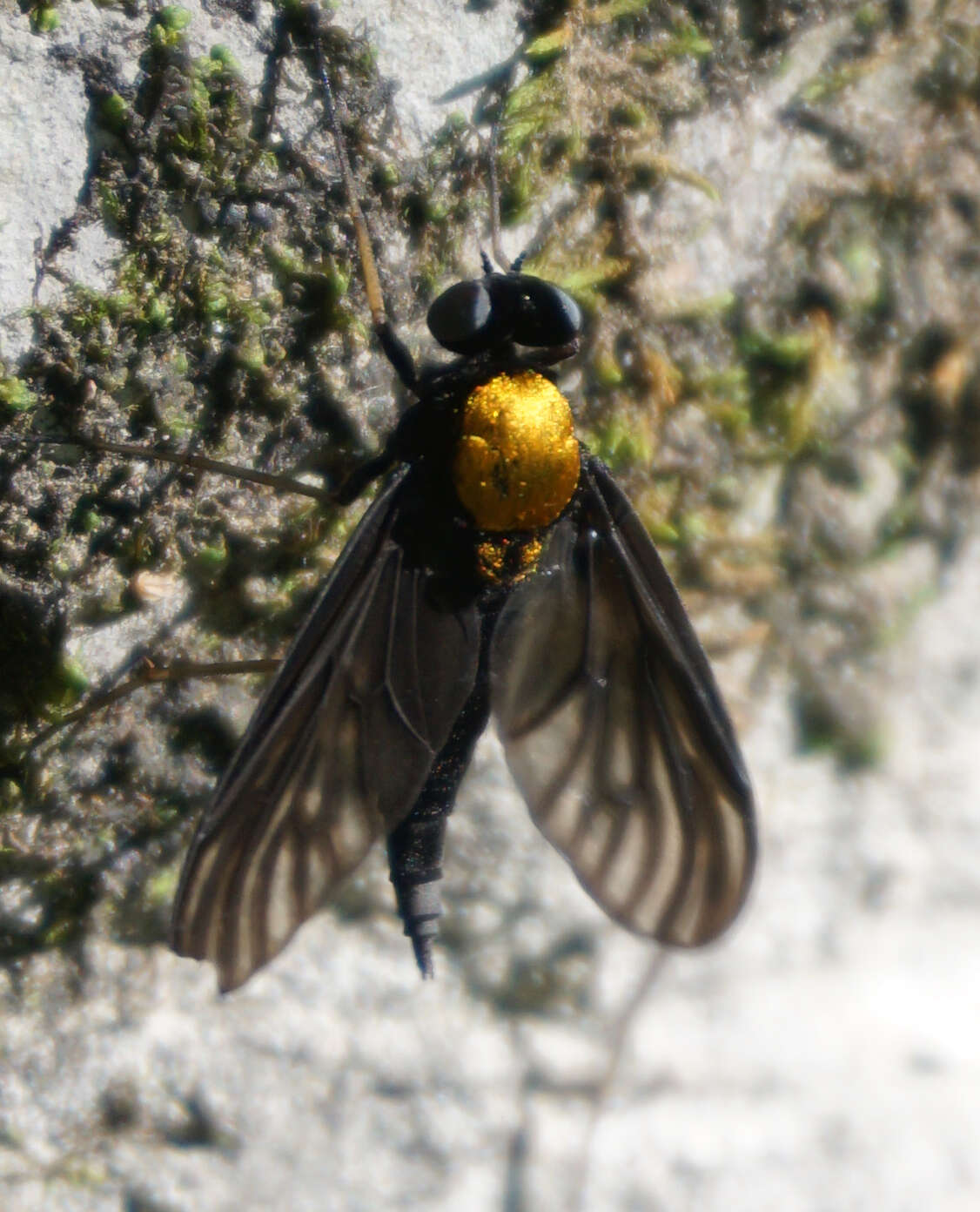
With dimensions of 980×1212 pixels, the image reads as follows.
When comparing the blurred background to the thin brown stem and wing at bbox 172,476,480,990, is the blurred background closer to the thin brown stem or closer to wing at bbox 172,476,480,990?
the thin brown stem

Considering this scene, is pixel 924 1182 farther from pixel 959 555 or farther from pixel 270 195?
pixel 270 195

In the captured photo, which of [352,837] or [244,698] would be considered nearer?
[352,837]

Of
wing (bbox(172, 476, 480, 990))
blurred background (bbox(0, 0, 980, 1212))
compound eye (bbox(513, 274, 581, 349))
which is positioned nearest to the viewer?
wing (bbox(172, 476, 480, 990))

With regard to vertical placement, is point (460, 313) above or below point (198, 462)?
above

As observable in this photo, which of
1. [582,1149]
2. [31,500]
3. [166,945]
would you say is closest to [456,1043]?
[582,1149]

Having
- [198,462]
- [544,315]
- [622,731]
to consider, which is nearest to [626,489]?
[544,315]

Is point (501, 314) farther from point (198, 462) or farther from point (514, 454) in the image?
point (198, 462)

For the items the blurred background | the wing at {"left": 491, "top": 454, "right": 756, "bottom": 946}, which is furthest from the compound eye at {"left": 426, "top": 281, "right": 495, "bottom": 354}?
the wing at {"left": 491, "top": 454, "right": 756, "bottom": 946}
